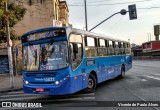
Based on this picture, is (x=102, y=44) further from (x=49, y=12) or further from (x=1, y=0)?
(x=49, y=12)

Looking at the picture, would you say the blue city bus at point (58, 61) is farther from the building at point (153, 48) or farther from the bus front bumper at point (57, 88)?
the building at point (153, 48)

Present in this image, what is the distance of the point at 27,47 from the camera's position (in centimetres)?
1104

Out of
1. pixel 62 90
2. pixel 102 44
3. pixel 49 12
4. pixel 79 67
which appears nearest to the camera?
pixel 62 90

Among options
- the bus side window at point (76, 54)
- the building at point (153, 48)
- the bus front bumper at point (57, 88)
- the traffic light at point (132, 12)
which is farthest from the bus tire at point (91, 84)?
the building at point (153, 48)

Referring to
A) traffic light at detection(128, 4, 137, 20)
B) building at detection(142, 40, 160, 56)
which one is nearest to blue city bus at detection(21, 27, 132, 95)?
traffic light at detection(128, 4, 137, 20)

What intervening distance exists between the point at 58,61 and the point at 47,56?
0.51m

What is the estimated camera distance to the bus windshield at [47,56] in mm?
10070

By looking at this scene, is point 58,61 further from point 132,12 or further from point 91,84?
point 132,12

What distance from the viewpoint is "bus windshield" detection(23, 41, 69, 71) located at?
10070 millimetres

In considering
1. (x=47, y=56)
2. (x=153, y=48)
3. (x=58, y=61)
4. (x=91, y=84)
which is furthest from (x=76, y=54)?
(x=153, y=48)

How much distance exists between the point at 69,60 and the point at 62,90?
1.16 metres

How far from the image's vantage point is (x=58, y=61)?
1009cm

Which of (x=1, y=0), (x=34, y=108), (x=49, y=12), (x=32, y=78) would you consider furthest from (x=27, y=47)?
(x=49, y=12)

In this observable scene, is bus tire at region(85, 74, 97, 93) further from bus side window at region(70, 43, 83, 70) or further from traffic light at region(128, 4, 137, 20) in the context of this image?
traffic light at region(128, 4, 137, 20)
